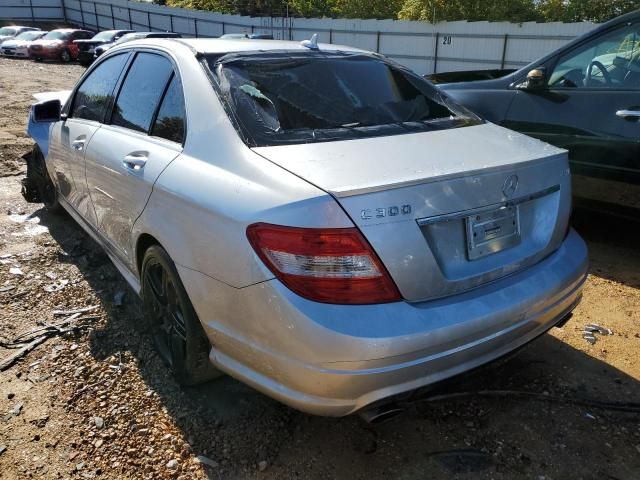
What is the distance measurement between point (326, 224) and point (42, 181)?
4306 millimetres

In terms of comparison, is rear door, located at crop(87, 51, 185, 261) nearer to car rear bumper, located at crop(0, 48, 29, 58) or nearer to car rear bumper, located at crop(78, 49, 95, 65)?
car rear bumper, located at crop(78, 49, 95, 65)

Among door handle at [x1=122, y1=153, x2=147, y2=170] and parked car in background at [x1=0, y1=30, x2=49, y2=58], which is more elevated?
door handle at [x1=122, y1=153, x2=147, y2=170]

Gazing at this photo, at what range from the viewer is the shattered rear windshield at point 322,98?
2.42 metres

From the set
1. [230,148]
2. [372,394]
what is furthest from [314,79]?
[372,394]

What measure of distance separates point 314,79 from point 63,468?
2140 millimetres

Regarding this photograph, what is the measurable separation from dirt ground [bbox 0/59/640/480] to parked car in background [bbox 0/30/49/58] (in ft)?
92.9

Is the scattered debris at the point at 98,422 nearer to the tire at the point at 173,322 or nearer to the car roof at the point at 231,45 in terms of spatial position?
the tire at the point at 173,322

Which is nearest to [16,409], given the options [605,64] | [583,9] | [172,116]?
[172,116]

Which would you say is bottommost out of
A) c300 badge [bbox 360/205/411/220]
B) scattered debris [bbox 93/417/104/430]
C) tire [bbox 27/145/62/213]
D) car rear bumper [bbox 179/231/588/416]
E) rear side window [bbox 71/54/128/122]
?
scattered debris [bbox 93/417/104/430]

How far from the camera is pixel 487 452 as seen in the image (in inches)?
92.7

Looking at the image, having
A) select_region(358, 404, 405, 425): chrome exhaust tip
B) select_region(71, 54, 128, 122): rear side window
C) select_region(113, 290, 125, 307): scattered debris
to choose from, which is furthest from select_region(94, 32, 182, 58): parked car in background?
select_region(358, 404, 405, 425): chrome exhaust tip

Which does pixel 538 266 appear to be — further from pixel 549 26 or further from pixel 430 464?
pixel 549 26

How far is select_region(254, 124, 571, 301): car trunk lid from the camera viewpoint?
6.32ft

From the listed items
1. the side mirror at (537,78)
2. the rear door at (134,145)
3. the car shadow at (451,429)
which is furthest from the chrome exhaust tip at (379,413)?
the side mirror at (537,78)
